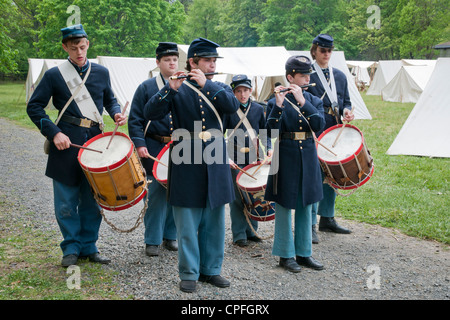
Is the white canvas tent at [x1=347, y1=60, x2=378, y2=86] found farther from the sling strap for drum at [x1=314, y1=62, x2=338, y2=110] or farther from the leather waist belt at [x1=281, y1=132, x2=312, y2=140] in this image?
the leather waist belt at [x1=281, y1=132, x2=312, y2=140]

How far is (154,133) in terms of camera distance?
4.77 m

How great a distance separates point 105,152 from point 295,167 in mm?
1700

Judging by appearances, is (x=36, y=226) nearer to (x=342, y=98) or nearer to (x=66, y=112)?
(x=66, y=112)

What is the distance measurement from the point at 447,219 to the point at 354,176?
1.89 m

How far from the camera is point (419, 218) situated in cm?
597

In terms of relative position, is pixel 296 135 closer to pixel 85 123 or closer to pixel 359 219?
pixel 85 123

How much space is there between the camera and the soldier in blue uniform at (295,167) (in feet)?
14.1

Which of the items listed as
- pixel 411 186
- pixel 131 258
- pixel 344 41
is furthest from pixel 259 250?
pixel 344 41

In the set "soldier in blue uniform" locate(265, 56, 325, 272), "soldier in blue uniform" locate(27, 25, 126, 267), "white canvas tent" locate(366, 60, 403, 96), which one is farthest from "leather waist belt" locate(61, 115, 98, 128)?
"white canvas tent" locate(366, 60, 403, 96)

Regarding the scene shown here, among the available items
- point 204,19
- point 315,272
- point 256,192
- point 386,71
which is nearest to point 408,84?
point 386,71

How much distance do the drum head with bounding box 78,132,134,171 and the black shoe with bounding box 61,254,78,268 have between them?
939 mm

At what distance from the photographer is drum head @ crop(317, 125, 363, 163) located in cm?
482

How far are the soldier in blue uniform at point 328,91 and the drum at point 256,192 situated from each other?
0.73 metres

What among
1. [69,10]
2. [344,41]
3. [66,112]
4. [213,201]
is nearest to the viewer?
[213,201]
